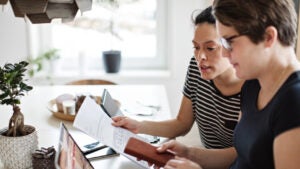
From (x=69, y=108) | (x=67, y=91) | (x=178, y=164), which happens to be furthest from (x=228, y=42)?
(x=67, y=91)

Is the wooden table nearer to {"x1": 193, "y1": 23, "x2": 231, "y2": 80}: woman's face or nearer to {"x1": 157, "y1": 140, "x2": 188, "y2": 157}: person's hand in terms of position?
{"x1": 157, "y1": 140, "x2": 188, "y2": 157}: person's hand

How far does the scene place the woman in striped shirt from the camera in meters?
1.41

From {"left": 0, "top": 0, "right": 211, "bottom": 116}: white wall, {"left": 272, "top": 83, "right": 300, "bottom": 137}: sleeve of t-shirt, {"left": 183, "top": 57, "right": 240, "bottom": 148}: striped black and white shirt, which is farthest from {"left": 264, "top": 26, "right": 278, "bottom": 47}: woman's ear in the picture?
{"left": 0, "top": 0, "right": 211, "bottom": 116}: white wall

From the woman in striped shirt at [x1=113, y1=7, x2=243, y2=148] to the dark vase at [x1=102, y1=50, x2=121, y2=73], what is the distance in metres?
1.23

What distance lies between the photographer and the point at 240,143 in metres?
1.14

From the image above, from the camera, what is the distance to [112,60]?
2.87 metres

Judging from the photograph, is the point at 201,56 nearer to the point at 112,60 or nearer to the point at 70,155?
the point at 70,155

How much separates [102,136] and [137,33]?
5.86 feet

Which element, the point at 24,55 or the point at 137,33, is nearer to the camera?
the point at 24,55

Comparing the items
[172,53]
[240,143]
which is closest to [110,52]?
[172,53]

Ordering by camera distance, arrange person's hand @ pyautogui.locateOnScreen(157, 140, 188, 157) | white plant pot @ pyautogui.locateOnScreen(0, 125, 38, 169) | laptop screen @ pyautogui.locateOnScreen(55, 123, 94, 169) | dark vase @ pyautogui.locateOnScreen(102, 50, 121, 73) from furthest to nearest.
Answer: dark vase @ pyautogui.locateOnScreen(102, 50, 121, 73) < person's hand @ pyautogui.locateOnScreen(157, 140, 188, 157) < white plant pot @ pyautogui.locateOnScreen(0, 125, 38, 169) < laptop screen @ pyautogui.locateOnScreen(55, 123, 94, 169)

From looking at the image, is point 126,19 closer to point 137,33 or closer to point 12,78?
point 137,33

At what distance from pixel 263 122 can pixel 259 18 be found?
0.26m

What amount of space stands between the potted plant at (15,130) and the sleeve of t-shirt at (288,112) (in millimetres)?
694
